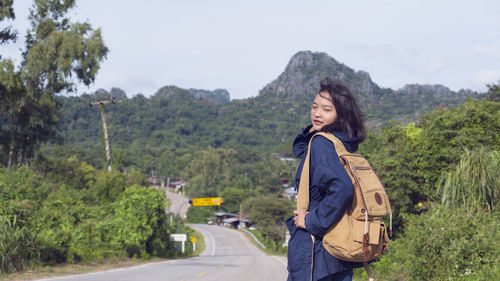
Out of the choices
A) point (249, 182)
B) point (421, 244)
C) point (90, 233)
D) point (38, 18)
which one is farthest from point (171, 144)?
point (421, 244)

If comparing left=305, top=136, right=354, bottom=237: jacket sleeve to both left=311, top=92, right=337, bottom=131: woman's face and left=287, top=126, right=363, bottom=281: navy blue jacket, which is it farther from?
left=311, top=92, right=337, bottom=131: woman's face

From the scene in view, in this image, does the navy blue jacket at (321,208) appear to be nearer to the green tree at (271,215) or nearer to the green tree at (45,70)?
the green tree at (45,70)

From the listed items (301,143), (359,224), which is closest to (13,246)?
(301,143)

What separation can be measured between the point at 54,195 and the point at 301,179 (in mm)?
24847

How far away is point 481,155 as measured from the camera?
12.4 metres

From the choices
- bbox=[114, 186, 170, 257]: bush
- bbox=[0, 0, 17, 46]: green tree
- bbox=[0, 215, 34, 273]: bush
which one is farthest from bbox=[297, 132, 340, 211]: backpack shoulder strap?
bbox=[0, 0, 17, 46]: green tree

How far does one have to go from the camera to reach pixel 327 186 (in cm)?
277

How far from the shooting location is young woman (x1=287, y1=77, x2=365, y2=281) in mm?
2711

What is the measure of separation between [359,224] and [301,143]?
0.63m

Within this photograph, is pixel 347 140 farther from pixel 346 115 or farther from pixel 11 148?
pixel 11 148

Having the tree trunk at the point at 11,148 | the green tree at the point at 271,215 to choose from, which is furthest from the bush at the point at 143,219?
the green tree at the point at 271,215

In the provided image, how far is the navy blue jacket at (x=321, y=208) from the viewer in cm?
270

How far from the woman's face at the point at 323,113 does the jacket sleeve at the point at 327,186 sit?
0.75ft

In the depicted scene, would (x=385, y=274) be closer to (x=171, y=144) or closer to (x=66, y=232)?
(x=66, y=232)
